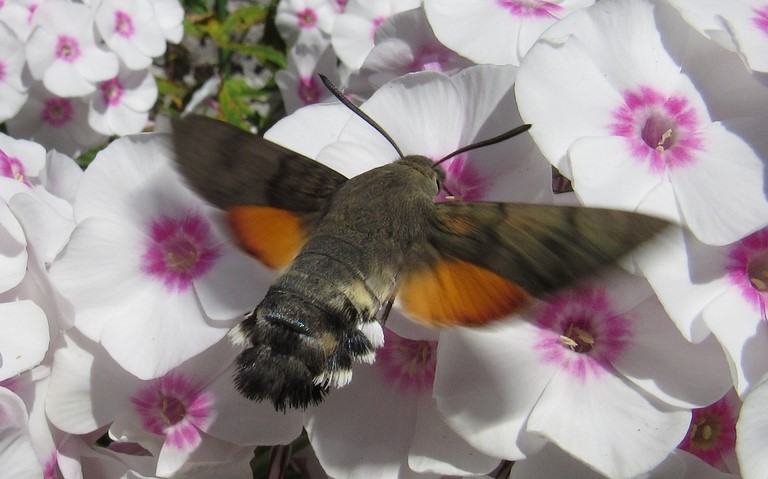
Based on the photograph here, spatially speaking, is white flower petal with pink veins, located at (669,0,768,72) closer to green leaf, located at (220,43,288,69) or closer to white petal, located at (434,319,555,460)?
white petal, located at (434,319,555,460)

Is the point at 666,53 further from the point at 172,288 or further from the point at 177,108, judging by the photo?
the point at 177,108

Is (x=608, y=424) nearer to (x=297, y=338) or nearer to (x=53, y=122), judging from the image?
(x=297, y=338)

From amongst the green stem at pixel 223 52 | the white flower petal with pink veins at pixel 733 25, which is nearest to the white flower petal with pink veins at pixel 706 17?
the white flower petal with pink veins at pixel 733 25

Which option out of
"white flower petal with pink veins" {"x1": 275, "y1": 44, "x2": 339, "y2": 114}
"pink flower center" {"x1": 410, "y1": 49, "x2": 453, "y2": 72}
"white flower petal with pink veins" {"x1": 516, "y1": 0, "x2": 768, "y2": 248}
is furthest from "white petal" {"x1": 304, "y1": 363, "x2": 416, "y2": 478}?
"white flower petal with pink veins" {"x1": 275, "y1": 44, "x2": 339, "y2": 114}

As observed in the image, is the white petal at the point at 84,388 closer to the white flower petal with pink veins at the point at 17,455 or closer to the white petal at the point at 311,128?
the white flower petal with pink veins at the point at 17,455

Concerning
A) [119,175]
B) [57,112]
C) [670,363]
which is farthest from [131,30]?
[670,363]

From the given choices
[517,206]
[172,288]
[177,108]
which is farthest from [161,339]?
[177,108]

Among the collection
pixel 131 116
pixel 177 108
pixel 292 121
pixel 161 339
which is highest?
pixel 292 121
